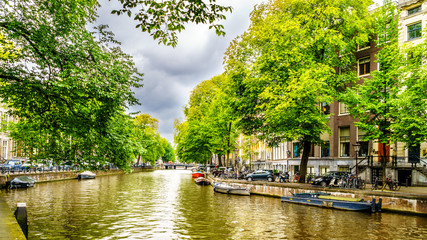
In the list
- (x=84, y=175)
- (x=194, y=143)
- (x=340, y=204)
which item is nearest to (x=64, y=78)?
(x=340, y=204)

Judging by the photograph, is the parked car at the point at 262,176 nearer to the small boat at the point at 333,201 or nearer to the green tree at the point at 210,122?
the green tree at the point at 210,122

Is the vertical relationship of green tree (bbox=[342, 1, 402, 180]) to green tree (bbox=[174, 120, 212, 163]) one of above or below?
above

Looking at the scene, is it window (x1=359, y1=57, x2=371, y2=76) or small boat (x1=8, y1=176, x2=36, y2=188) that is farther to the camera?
small boat (x1=8, y1=176, x2=36, y2=188)

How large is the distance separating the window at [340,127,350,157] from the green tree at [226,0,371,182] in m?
8.43

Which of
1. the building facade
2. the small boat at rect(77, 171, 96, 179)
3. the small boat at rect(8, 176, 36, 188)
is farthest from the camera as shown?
the small boat at rect(77, 171, 96, 179)

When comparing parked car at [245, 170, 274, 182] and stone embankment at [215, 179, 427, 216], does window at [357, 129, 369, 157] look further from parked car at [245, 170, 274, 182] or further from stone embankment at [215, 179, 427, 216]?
parked car at [245, 170, 274, 182]

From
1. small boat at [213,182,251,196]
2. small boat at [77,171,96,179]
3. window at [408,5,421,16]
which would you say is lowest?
small boat at [77,171,96,179]

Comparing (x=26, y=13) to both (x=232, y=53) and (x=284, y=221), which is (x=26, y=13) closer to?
(x=284, y=221)

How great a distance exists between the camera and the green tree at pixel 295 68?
27609 mm

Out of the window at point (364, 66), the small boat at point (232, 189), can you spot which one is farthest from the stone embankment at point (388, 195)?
the window at point (364, 66)

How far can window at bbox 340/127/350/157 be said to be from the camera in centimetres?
3884

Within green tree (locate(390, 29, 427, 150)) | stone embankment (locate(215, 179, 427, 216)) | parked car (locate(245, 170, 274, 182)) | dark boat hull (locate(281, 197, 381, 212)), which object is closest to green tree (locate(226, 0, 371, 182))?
stone embankment (locate(215, 179, 427, 216))

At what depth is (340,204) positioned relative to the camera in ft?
81.4

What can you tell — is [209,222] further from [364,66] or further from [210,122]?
[210,122]
